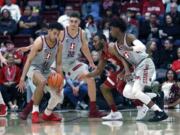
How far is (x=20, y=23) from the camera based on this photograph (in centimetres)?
1587

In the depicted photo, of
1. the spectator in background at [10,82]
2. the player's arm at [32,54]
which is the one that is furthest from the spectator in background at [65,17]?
the player's arm at [32,54]

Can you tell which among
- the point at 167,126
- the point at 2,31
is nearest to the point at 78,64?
the point at 167,126

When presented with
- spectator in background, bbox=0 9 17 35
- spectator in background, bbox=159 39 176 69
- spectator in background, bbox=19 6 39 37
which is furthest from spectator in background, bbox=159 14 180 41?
spectator in background, bbox=0 9 17 35

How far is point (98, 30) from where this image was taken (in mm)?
15648

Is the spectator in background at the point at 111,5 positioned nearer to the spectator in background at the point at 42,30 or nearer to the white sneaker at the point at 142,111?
the spectator in background at the point at 42,30

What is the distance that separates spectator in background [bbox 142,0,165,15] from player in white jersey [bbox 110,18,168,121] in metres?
6.80

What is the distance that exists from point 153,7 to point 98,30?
75.0 inches

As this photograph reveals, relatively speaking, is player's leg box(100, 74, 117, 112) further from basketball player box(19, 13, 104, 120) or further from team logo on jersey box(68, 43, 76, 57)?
team logo on jersey box(68, 43, 76, 57)

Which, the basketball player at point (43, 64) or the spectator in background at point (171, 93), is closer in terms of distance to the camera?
the basketball player at point (43, 64)

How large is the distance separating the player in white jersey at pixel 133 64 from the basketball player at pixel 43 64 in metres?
0.92

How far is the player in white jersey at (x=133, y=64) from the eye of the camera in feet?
31.9

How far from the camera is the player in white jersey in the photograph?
9.71 m

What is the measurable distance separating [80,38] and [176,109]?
2.81 m

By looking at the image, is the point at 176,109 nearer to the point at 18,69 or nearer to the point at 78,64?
the point at 78,64
